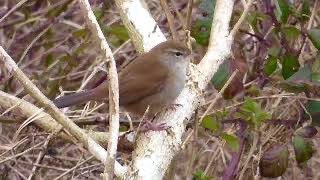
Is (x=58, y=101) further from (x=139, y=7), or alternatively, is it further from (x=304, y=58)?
(x=304, y=58)

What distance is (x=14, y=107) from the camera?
3719 millimetres

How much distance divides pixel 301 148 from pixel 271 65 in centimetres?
59

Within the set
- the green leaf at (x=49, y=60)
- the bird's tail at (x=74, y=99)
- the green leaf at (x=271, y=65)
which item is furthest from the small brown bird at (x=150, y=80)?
the green leaf at (x=49, y=60)

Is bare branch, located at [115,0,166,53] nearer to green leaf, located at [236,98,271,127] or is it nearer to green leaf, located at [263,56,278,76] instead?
green leaf, located at [236,98,271,127]

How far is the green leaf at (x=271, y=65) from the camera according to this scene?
4.22 meters

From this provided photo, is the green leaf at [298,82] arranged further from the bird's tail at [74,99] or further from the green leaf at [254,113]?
the bird's tail at [74,99]

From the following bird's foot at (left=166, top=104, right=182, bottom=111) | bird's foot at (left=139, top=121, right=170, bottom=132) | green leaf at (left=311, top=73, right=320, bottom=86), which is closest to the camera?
bird's foot at (left=139, top=121, right=170, bottom=132)

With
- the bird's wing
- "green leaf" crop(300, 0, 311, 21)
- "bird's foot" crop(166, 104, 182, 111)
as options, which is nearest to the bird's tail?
the bird's wing

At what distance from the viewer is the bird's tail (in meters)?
3.77

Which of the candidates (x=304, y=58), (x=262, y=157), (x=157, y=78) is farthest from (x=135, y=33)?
(x=304, y=58)

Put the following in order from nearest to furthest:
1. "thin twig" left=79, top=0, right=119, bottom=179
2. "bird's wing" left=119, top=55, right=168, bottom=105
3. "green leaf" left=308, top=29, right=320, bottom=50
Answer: "thin twig" left=79, top=0, right=119, bottom=179 < "green leaf" left=308, top=29, right=320, bottom=50 < "bird's wing" left=119, top=55, right=168, bottom=105

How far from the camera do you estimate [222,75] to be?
4062 mm

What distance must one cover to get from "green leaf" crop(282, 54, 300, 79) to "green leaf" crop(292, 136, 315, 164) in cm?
46

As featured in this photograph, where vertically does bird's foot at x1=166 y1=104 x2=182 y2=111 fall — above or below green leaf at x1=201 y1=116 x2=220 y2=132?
above
